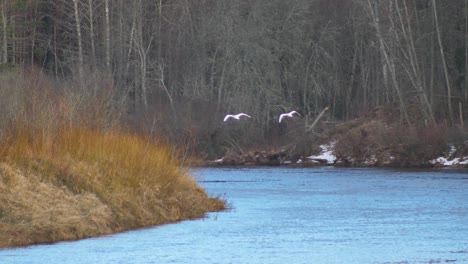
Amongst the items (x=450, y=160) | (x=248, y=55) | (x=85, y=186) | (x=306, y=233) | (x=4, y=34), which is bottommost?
(x=306, y=233)

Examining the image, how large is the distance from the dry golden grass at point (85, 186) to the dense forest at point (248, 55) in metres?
28.1

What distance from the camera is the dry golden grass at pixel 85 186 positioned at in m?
20.8

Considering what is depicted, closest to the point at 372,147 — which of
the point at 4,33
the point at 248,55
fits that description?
the point at 248,55

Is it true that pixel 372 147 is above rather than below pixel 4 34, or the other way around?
below

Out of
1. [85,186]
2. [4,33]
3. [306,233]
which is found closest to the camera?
[306,233]

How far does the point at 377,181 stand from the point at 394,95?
2033 centimetres

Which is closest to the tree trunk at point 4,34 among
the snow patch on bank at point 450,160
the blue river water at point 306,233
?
the snow patch on bank at point 450,160

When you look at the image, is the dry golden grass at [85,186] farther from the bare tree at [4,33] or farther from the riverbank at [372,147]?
the bare tree at [4,33]

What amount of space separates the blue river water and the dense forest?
22.0m

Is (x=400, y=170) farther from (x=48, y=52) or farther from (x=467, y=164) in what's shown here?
(x=48, y=52)

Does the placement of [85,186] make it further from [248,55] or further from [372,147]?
[248,55]

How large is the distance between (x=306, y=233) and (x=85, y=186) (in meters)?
4.71

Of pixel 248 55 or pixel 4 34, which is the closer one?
pixel 4 34

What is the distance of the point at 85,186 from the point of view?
23.4 m
